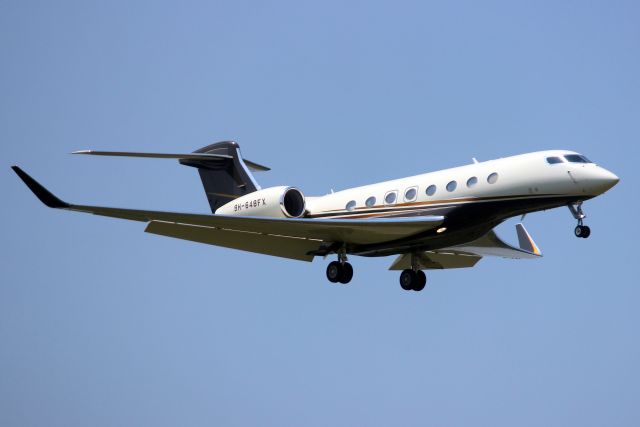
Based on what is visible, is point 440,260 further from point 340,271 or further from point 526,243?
point 340,271

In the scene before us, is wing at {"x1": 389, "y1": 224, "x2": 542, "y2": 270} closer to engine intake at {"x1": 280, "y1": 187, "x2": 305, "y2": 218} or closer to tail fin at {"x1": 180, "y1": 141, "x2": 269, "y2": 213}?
engine intake at {"x1": 280, "y1": 187, "x2": 305, "y2": 218}

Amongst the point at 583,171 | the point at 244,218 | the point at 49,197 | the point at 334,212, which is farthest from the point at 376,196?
the point at 49,197

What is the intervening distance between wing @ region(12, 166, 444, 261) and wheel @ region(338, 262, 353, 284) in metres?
0.67

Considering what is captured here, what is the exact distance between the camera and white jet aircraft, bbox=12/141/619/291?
78.6 feet

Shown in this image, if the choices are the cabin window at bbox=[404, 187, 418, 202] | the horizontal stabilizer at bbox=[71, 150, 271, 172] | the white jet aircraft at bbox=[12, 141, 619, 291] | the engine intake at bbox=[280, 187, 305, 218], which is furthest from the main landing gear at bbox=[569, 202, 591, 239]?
the horizontal stabilizer at bbox=[71, 150, 271, 172]

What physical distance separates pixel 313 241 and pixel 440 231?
11.6 feet

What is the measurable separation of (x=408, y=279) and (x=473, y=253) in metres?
2.40

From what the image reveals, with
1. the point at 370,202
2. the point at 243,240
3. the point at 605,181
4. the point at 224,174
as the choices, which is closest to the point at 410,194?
the point at 370,202

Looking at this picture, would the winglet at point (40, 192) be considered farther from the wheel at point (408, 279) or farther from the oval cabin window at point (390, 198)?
the wheel at point (408, 279)

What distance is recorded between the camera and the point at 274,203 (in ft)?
89.1

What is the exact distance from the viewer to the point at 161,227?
85.9 feet

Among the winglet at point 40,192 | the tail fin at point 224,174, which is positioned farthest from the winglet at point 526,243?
the winglet at point 40,192

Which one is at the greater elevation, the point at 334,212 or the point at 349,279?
the point at 334,212

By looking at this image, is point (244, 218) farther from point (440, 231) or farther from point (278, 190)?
point (440, 231)
